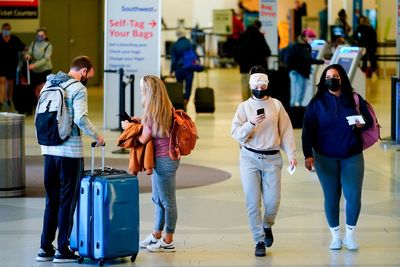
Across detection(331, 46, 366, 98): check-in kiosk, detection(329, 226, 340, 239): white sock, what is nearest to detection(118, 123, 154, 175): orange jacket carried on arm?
detection(329, 226, 340, 239): white sock

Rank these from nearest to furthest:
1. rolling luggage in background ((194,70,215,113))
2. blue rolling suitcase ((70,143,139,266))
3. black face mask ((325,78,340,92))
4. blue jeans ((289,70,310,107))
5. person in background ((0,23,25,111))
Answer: blue rolling suitcase ((70,143,139,266)) < black face mask ((325,78,340,92)) < blue jeans ((289,70,310,107)) < person in background ((0,23,25,111)) < rolling luggage in background ((194,70,215,113))

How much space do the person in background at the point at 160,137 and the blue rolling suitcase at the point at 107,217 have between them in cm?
36

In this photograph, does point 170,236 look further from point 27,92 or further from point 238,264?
point 27,92

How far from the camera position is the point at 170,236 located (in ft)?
33.2

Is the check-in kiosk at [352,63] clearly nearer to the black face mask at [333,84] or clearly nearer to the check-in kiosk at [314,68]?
the check-in kiosk at [314,68]

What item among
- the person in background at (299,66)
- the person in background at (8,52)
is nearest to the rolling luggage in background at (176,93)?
the person in background at (299,66)

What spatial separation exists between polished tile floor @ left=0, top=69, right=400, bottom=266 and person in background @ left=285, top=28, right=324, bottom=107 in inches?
257

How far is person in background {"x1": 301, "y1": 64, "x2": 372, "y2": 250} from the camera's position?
9.99 metres

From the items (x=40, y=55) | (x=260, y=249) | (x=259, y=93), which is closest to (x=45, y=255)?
(x=260, y=249)

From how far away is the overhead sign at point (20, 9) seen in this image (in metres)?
27.8

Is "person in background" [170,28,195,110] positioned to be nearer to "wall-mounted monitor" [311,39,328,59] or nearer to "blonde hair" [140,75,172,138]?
"wall-mounted monitor" [311,39,328,59]

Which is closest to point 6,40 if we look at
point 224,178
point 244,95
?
point 244,95

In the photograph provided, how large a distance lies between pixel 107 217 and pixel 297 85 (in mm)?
15407

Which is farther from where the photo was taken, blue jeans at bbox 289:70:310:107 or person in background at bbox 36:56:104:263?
blue jeans at bbox 289:70:310:107
